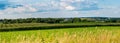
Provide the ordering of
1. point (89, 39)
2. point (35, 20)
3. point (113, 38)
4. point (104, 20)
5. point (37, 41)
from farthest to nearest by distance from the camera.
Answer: point (35, 20), point (104, 20), point (113, 38), point (89, 39), point (37, 41)

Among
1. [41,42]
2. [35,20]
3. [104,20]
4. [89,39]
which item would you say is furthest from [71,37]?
[35,20]

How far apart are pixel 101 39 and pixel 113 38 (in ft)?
1.99

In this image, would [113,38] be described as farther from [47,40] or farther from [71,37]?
[47,40]

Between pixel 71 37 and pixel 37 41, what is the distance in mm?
1294

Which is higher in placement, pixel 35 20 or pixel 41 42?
pixel 41 42

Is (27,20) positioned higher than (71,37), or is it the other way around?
(71,37)

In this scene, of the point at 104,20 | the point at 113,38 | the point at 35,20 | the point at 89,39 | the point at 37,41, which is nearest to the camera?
the point at 37,41

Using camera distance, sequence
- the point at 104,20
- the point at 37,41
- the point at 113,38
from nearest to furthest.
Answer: the point at 37,41
the point at 113,38
the point at 104,20

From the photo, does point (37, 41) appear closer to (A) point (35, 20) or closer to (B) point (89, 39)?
(B) point (89, 39)

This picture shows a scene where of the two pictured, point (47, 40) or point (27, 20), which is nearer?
point (47, 40)

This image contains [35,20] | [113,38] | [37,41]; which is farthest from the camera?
[35,20]

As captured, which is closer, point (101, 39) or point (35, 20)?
point (101, 39)

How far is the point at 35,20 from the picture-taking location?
113m

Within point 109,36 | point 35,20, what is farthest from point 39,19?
point 109,36
